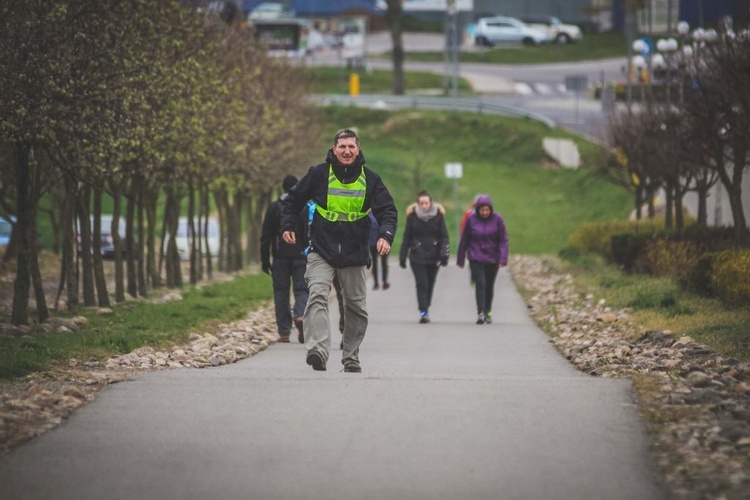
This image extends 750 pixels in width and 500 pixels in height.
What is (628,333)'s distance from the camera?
58.1ft

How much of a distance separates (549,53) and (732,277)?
84134 millimetres

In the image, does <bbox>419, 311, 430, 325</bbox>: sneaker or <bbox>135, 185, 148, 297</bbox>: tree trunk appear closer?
<bbox>419, 311, 430, 325</bbox>: sneaker

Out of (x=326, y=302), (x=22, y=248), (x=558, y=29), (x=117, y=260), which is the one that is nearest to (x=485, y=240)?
(x=22, y=248)

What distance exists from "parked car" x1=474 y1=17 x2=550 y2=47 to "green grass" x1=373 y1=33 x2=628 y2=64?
0.61m

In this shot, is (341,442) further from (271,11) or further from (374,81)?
(271,11)

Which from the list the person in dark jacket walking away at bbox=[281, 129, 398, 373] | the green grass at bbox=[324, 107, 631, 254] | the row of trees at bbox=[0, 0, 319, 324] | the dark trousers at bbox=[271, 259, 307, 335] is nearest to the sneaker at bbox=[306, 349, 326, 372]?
the person in dark jacket walking away at bbox=[281, 129, 398, 373]

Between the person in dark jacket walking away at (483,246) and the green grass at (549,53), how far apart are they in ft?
260

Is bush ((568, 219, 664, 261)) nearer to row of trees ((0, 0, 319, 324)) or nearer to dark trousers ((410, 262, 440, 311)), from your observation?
row of trees ((0, 0, 319, 324))

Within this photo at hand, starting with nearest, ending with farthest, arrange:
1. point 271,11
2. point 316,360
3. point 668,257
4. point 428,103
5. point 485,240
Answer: point 316,360 < point 485,240 < point 668,257 < point 428,103 < point 271,11

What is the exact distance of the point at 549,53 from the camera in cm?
10231

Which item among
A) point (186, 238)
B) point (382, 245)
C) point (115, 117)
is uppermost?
point (115, 117)

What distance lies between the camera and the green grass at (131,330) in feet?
47.3

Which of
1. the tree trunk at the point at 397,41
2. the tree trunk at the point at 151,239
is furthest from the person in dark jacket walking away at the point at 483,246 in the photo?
the tree trunk at the point at 397,41

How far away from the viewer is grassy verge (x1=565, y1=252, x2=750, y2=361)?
1541 centimetres
